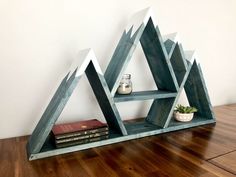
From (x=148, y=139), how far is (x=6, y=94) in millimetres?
657

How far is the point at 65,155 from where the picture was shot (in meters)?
0.81

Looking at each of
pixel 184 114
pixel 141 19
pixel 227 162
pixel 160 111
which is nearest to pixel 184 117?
pixel 184 114

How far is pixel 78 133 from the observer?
2.78 ft

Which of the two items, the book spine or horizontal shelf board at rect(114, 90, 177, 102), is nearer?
the book spine

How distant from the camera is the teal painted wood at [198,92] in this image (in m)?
1.16

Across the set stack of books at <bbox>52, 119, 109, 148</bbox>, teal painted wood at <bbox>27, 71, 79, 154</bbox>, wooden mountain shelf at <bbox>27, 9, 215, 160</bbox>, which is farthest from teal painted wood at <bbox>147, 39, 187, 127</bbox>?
teal painted wood at <bbox>27, 71, 79, 154</bbox>

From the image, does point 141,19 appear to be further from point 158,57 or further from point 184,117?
point 184,117

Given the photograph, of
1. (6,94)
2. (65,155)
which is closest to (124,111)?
(65,155)

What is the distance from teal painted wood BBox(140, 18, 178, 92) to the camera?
0.99 metres

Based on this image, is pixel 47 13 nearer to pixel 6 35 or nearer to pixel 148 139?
pixel 6 35

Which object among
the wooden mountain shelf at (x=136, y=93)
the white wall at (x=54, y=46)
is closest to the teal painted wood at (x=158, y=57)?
the wooden mountain shelf at (x=136, y=93)

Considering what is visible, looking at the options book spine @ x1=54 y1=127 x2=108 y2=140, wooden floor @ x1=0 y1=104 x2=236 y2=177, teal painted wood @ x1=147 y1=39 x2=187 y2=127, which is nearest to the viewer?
wooden floor @ x1=0 y1=104 x2=236 y2=177

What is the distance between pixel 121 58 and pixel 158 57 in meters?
0.20

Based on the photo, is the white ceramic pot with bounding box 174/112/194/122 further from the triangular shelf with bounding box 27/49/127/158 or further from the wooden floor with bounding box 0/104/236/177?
the triangular shelf with bounding box 27/49/127/158
